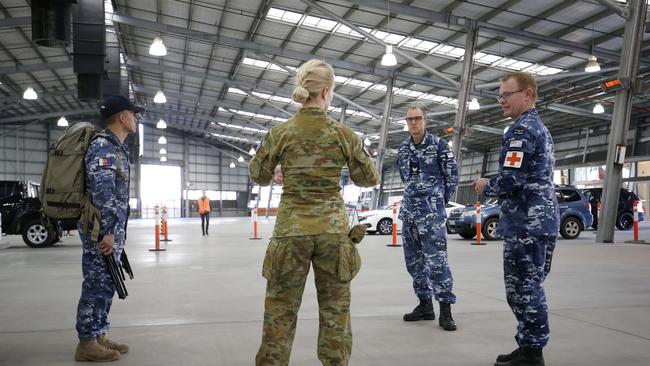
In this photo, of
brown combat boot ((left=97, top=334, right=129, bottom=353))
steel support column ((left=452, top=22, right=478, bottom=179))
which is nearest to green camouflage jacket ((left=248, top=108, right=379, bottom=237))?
brown combat boot ((left=97, top=334, right=129, bottom=353))

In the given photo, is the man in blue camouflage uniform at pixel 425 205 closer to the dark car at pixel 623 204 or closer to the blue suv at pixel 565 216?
the blue suv at pixel 565 216

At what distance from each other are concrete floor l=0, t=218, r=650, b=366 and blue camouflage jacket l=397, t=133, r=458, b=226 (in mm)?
954

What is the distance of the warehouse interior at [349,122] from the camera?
400 centimetres

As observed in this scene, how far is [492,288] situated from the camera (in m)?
6.27

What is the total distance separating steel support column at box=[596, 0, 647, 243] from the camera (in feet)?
43.5

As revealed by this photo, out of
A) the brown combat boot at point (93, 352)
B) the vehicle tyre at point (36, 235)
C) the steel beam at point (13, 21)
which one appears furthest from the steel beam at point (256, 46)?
the brown combat boot at point (93, 352)

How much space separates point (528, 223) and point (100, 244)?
270 cm

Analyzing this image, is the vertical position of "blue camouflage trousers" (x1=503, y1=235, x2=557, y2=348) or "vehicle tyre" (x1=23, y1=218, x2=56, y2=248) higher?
"blue camouflage trousers" (x1=503, y1=235, x2=557, y2=348)

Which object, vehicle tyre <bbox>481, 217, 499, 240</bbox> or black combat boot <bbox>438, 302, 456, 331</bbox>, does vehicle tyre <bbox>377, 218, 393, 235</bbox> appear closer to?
vehicle tyre <bbox>481, 217, 499, 240</bbox>

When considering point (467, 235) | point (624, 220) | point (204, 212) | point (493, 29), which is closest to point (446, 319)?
point (467, 235)

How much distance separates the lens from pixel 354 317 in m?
4.65

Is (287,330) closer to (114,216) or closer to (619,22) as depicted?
(114,216)

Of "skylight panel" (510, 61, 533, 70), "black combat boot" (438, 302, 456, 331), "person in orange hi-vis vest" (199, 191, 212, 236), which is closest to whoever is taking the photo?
"black combat boot" (438, 302, 456, 331)

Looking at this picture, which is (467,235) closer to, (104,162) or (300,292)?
(104,162)
